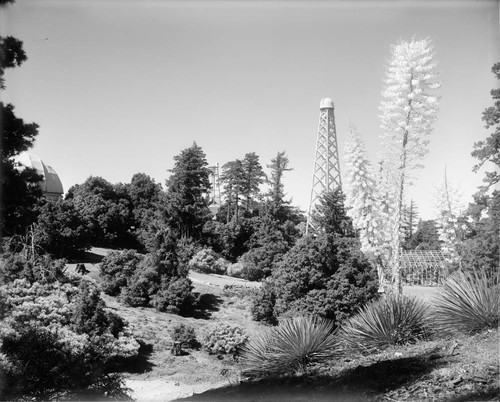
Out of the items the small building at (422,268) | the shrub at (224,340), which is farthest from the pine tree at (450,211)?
the shrub at (224,340)

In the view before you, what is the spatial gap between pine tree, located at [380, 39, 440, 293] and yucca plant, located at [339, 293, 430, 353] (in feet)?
15.5

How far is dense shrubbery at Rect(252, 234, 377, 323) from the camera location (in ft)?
65.3

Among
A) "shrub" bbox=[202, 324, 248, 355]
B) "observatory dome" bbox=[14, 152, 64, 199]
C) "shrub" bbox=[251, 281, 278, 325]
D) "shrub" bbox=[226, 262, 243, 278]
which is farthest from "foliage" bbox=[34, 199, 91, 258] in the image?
Answer: "shrub" bbox=[202, 324, 248, 355]

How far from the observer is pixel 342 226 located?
25.9 metres

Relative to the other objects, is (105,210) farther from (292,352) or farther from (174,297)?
(292,352)

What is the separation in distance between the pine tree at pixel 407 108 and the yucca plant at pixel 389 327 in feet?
15.5

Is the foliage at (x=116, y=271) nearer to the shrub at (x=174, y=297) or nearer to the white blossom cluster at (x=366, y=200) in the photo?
the shrub at (x=174, y=297)

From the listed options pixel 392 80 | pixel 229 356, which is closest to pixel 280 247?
pixel 229 356

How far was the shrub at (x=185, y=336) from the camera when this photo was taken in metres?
21.2

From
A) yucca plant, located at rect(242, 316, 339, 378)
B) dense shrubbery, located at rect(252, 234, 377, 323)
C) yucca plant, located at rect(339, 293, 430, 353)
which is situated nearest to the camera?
yucca plant, located at rect(242, 316, 339, 378)

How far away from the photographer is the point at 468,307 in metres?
Result: 6.87

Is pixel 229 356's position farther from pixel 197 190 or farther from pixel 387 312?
pixel 197 190

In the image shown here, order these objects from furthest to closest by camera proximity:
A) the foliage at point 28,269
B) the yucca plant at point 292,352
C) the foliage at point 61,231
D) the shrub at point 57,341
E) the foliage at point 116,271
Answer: the foliage at point 61,231 < the foliage at point 116,271 < the foliage at point 28,269 < the shrub at point 57,341 < the yucca plant at point 292,352

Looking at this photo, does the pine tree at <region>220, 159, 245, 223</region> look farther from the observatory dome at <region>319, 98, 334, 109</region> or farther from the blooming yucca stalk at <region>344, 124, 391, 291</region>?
the blooming yucca stalk at <region>344, 124, 391, 291</region>
